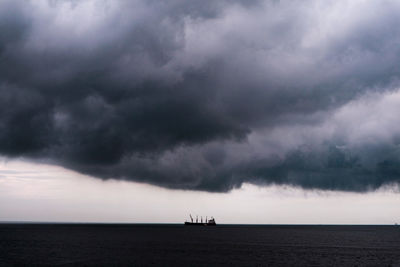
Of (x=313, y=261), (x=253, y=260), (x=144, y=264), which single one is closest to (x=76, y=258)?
(x=144, y=264)

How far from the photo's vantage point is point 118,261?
109 metres

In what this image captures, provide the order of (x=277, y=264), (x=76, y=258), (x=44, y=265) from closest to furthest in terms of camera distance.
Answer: (x=44, y=265), (x=277, y=264), (x=76, y=258)

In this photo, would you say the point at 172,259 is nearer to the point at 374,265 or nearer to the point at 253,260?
the point at 253,260

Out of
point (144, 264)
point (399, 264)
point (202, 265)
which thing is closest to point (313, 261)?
point (399, 264)

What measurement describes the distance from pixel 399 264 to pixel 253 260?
3975 centimetres

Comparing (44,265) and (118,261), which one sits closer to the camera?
(44,265)

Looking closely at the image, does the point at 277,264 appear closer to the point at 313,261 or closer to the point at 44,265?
the point at 313,261

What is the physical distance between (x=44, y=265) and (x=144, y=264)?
24382 mm

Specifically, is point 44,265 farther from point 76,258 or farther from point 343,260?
point 343,260

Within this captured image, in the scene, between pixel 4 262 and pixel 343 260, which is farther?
pixel 343 260

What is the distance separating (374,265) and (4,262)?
97724mm

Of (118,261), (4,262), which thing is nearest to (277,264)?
(118,261)

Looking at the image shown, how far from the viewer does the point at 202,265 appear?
104 m

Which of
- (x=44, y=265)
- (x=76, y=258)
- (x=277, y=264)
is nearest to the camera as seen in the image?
(x=44, y=265)
